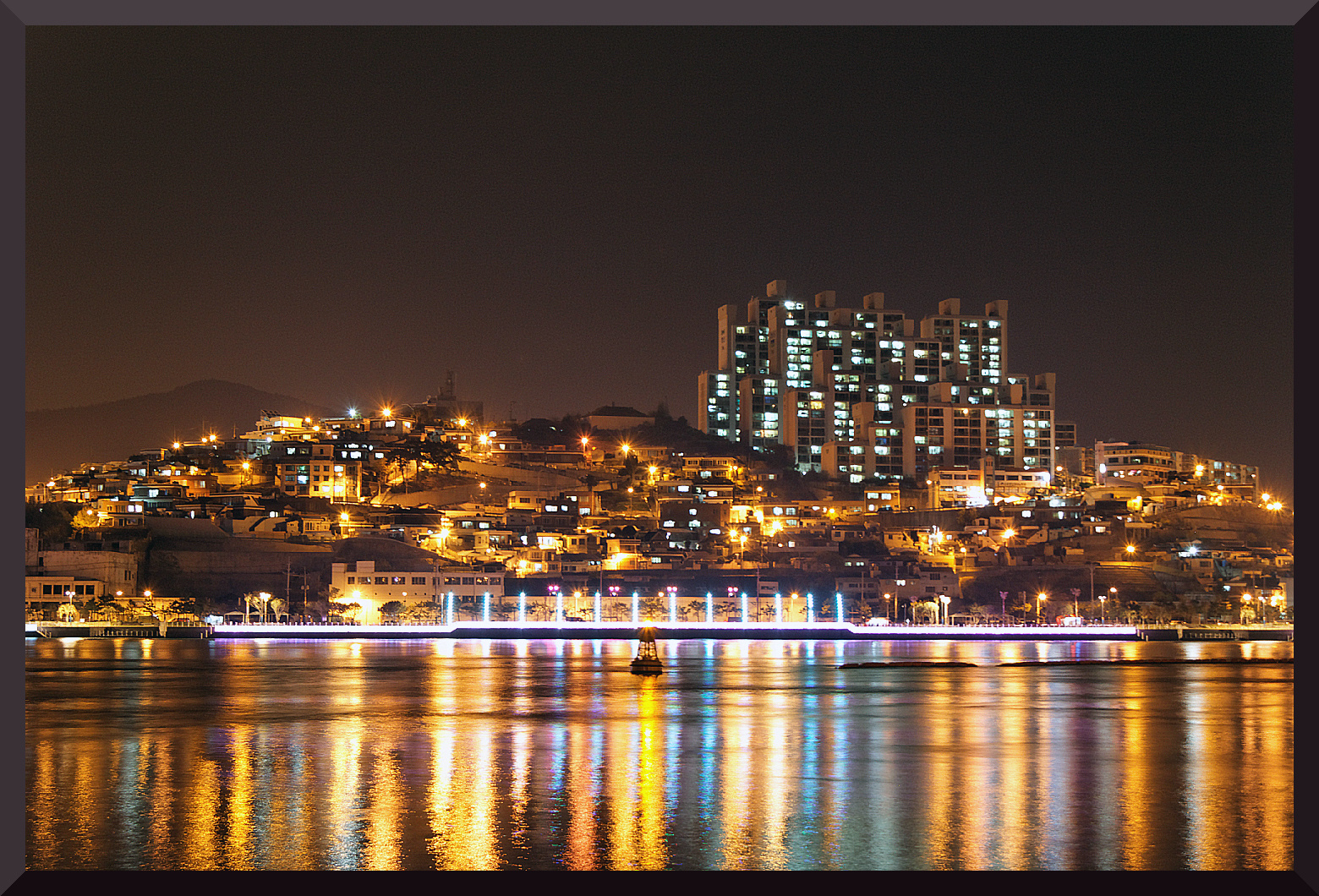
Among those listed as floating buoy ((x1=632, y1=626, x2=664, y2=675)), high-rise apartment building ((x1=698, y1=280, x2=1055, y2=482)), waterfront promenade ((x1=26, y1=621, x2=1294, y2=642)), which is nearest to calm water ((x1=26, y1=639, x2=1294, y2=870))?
floating buoy ((x1=632, y1=626, x2=664, y2=675))

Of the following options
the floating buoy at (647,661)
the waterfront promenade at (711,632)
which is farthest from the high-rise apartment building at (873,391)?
the floating buoy at (647,661)

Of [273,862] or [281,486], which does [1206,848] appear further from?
[281,486]

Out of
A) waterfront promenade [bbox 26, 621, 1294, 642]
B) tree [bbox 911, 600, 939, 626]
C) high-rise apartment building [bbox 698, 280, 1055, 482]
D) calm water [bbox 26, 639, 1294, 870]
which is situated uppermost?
high-rise apartment building [bbox 698, 280, 1055, 482]

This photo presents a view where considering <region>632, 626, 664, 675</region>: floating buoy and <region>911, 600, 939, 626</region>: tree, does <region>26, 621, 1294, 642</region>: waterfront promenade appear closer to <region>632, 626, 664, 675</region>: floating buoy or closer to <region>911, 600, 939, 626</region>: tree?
<region>911, 600, 939, 626</region>: tree

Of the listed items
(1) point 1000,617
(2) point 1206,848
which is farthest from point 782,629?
(2) point 1206,848

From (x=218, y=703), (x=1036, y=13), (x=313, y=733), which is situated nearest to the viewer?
(x=1036, y=13)
